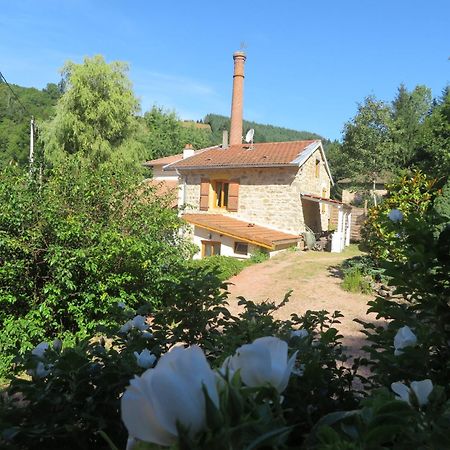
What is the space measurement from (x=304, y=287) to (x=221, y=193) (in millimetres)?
8687

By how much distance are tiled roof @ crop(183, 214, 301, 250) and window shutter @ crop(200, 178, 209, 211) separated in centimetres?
71

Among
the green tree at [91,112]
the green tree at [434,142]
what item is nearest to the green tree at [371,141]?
the green tree at [434,142]

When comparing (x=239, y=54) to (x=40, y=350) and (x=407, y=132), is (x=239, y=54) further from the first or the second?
(x=40, y=350)

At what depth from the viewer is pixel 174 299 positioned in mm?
2266

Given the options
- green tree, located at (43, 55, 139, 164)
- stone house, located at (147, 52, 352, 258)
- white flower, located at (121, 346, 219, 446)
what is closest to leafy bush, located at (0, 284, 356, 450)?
white flower, located at (121, 346, 219, 446)

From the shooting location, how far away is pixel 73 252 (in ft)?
18.6

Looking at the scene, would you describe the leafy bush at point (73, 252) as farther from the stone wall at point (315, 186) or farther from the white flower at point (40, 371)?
the stone wall at point (315, 186)

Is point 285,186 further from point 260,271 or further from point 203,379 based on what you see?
point 203,379

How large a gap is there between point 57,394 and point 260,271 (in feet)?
40.6

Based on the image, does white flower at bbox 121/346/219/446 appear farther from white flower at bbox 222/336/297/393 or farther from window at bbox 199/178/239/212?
window at bbox 199/178/239/212

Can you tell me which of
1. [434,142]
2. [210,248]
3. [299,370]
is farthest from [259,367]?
[434,142]

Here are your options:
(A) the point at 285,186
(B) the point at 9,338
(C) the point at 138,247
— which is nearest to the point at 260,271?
(A) the point at 285,186

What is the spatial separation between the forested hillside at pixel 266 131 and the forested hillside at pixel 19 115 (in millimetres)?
27761

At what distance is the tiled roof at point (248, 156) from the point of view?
693 inches
